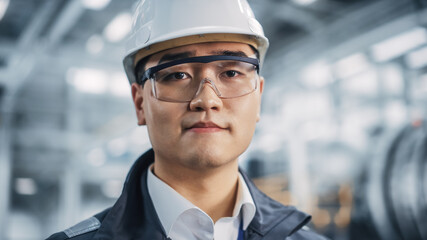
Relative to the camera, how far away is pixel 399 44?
6.15 m

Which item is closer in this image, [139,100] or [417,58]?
[139,100]

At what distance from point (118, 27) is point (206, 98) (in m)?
5.79

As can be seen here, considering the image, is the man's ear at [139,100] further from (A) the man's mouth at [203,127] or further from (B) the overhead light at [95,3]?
(B) the overhead light at [95,3]

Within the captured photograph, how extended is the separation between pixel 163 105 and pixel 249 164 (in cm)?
752

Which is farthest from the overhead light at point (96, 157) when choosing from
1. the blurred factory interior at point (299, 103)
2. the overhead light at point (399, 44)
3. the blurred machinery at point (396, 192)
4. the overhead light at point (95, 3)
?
the overhead light at point (399, 44)

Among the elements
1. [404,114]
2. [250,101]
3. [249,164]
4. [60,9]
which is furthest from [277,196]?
[250,101]

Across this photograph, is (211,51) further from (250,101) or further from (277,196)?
(277,196)

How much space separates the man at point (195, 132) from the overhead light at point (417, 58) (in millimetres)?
4800

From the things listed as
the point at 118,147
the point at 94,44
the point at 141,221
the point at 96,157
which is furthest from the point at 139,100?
the point at 96,157

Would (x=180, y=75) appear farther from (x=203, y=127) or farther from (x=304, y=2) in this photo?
(x=304, y=2)

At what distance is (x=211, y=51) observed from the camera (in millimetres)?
1375

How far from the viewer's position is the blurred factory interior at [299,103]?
549cm

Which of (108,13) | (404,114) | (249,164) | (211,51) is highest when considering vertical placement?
(108,13)

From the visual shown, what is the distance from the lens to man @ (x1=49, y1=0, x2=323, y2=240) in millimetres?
1287
